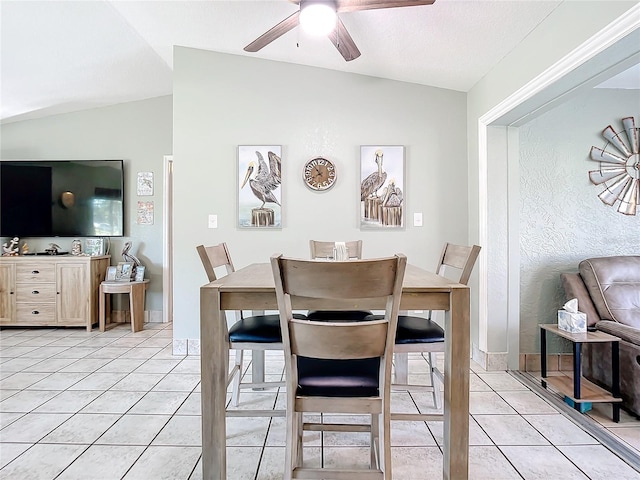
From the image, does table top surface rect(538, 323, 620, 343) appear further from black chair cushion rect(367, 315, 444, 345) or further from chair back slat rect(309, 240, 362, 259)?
chair back slat rect(309, 240, 362, 259)

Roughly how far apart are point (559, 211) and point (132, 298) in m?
4.17

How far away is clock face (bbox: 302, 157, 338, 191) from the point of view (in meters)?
3.05

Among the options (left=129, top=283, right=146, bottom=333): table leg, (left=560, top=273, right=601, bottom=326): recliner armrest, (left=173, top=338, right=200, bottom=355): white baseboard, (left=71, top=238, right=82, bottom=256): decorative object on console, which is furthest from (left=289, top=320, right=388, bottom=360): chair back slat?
(left=71, top=238, right=82, bottom=256): decorative object on console

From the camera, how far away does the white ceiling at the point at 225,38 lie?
7.17 ft

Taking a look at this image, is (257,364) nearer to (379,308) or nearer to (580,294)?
(379,308)

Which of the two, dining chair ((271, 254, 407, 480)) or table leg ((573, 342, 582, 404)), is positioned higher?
dining chair ((271, 254, 407, 480))

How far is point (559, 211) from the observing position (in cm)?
275

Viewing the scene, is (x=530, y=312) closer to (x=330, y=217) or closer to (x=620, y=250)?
(x=620, y=250)

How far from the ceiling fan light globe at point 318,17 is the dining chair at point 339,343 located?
1.27 meters

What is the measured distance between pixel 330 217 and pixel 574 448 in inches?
85.3

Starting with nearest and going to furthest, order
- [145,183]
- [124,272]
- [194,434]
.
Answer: [194,434] → [124,272] → [145,183]

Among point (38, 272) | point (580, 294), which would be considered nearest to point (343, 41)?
point (580, 294)

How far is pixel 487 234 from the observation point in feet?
8.90

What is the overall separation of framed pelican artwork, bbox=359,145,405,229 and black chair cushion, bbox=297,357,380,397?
6.34 ft
